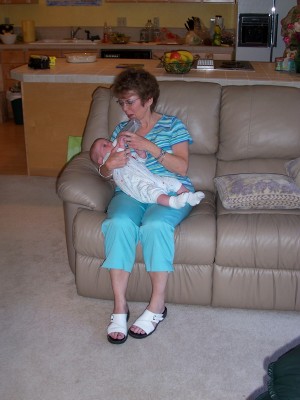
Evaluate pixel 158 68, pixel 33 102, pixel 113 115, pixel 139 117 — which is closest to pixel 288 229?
pixel 139 117

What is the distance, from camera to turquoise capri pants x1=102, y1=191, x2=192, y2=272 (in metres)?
2.14

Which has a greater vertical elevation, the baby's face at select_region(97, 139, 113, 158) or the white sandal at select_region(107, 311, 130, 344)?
the baby's face at select_region(97, 139, 113, 158)

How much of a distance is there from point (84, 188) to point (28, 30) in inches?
187

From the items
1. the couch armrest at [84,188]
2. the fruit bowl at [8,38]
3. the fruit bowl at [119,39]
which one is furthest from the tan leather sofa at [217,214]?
the fruit bowl at [8,38]

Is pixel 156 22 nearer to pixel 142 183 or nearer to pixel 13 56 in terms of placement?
pixel 13 56

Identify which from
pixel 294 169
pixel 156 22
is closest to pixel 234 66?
pixel 294 169

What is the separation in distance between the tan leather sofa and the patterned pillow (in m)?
0.04

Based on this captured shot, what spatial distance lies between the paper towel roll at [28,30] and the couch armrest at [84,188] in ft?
14.7

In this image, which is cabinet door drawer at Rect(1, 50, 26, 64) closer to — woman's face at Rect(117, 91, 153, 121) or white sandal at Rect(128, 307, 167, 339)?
woman's face at Rect(117, 91, 153, 121)

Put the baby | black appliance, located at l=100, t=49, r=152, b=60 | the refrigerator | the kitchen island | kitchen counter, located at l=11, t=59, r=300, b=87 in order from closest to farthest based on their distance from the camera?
the baby → kitchen counter, located at l=11, t=59, r=300, b=87 → the kitchen island → the refrigerator → black appliance, located at l=100, t=49, r=152, b=60

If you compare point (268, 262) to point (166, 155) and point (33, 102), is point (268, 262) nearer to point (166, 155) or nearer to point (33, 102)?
point (166, 155)

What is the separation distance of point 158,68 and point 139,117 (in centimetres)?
167

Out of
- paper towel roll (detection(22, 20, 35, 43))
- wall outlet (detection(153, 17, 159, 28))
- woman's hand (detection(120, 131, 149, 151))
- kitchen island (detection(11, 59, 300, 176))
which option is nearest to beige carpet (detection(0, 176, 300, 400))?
woman's hand (detection(120, 131, 149, 151))

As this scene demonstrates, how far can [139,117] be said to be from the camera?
247 centimetres
